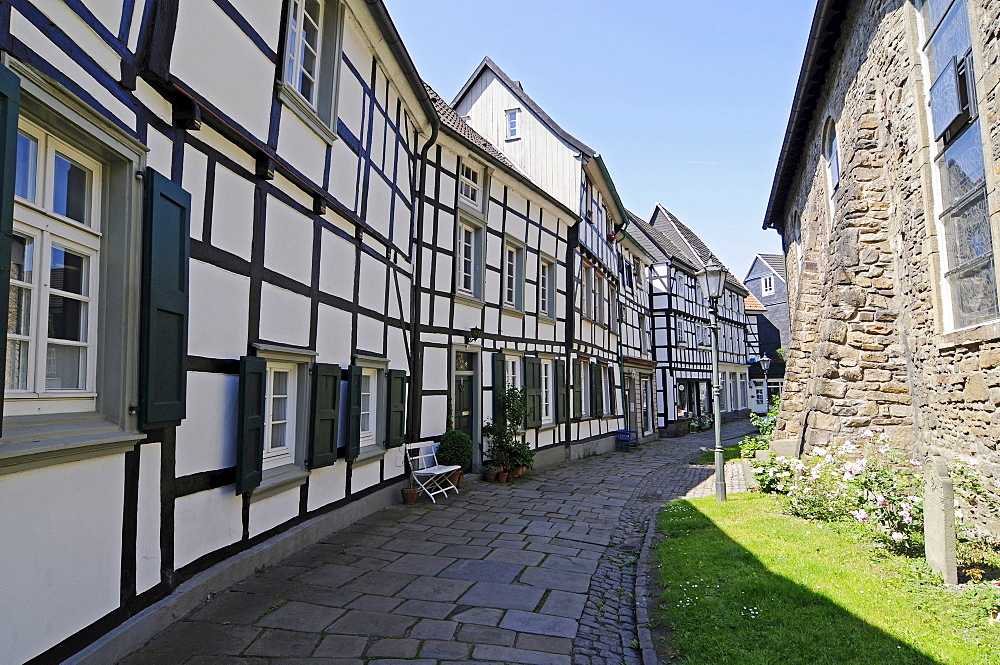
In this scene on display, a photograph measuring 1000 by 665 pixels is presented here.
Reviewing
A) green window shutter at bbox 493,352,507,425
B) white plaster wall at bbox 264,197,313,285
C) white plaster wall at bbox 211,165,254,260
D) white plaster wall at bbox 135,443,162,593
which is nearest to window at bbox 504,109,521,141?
green window shutter at bbox 493,352,507,425

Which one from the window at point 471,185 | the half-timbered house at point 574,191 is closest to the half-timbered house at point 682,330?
the half-timbered house at point 574,191

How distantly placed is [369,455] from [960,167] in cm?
710

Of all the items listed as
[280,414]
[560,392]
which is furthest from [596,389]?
[280,414]

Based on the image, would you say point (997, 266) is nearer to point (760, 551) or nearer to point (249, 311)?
point (760, 551)

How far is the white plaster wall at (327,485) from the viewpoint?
6391 millimetres

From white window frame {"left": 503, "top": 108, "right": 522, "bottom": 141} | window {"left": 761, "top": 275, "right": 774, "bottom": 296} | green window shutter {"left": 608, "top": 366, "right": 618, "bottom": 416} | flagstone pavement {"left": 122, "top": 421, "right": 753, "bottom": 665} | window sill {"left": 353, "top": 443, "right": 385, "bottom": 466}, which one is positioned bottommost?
flagstone pavement {"left": 122, "top": 421, "right": 753, "bottom": 665}

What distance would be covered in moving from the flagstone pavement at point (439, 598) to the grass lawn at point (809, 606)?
0.48 meters

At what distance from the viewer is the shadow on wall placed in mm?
3820

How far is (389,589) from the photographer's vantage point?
5.05 meters

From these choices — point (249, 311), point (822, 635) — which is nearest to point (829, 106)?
point (822, 635)

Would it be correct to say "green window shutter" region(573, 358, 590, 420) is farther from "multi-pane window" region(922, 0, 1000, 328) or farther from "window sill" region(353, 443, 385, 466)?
"multi-pane window" region(922, 0, 1000, 328)

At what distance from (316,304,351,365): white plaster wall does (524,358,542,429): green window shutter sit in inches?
237

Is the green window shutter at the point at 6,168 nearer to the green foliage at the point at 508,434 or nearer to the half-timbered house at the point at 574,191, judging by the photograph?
the green foliage at the point at 508,434

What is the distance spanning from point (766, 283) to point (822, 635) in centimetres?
4103
